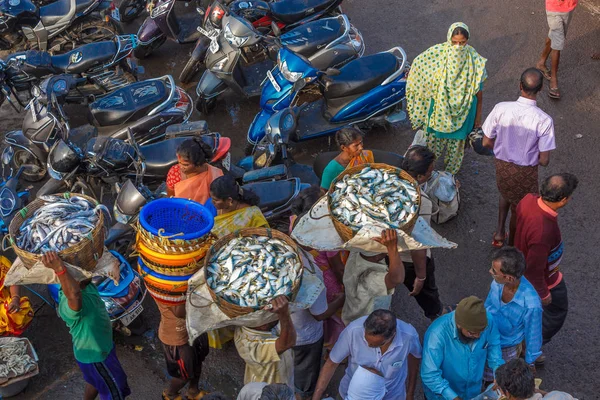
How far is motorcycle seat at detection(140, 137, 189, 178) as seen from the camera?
23.3 ft

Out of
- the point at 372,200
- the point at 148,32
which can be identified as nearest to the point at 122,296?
the point at 372,200

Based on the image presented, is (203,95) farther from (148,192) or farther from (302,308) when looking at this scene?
(302,308)

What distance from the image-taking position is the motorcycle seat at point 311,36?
848cm

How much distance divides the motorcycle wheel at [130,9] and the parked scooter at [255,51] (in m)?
2.49

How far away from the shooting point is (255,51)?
355 inches

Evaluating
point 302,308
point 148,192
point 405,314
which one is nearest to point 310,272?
point 302,308

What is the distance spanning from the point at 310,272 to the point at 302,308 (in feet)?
0.93

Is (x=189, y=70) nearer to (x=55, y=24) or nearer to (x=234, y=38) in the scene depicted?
(x=234, y=38)

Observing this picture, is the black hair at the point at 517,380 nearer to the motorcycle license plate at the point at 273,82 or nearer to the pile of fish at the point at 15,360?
the pile of fish at the point at 15,360

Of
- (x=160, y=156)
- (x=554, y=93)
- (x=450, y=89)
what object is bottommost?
(x=554, y=93)

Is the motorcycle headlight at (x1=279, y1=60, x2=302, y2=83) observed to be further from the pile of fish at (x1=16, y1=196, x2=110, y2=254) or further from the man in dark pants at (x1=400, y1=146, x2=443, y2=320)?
the pile of fish at (x1=16, y1=196, x2=110, y2=254)

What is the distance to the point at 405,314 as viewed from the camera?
248 inches

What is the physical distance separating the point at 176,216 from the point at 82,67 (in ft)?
14.0

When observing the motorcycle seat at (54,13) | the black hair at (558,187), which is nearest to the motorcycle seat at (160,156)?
the motorcycle seat at (54,13)
